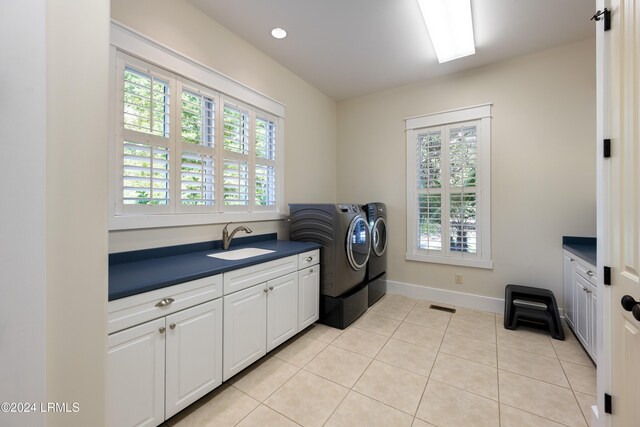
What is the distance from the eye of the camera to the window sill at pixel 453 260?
9.74 ft

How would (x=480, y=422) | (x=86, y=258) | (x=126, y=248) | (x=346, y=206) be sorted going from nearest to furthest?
(x=86, y=258)
(x=480, y=422)
(x=126, y=248)
(x=346, y=206)

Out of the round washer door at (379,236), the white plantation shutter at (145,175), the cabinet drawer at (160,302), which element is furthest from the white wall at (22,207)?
the round washer door at (379,236)

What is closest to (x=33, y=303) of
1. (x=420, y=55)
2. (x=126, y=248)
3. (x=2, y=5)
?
(x=2, y=5)

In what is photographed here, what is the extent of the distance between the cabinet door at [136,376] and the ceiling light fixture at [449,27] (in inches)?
115

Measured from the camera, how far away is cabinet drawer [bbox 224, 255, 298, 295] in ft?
5.54

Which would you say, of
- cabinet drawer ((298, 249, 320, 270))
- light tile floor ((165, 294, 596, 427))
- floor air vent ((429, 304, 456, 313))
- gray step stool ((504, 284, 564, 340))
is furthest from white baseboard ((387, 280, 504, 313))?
cabinet drawer ((298, 249, 320, 270))

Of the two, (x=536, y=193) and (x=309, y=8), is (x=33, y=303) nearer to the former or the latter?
(x=309, y=8)

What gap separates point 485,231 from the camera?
2.97 m

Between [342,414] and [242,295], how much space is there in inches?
37.8

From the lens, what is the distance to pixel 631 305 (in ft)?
3.08

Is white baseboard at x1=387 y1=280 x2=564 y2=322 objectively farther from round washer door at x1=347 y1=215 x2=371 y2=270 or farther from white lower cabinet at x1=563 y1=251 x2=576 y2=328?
round washer door at x1=347 y1=215 x2=371 y2=270

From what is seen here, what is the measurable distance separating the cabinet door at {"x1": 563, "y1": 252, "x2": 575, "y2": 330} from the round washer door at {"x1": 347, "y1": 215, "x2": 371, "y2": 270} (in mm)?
1885

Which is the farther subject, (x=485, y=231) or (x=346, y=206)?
(x=485, y=231)

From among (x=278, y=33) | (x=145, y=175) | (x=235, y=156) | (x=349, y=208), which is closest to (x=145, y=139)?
(x=145, y=175)
